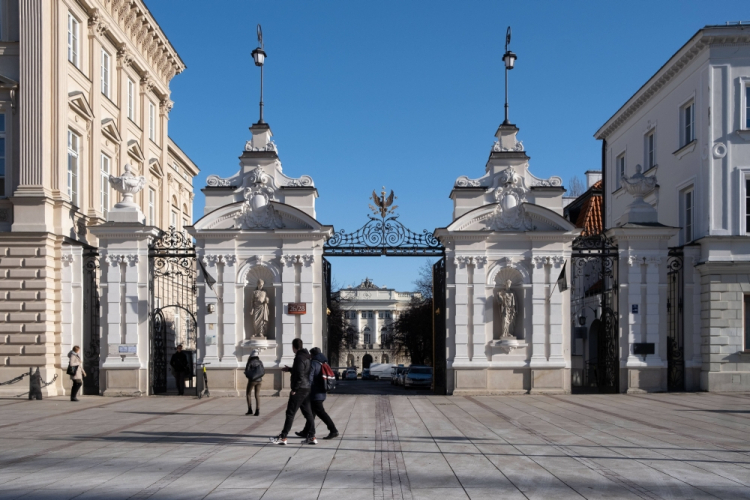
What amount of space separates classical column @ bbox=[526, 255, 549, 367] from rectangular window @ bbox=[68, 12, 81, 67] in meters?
16.3

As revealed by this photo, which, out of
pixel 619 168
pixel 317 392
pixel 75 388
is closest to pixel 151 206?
pixel 75 388

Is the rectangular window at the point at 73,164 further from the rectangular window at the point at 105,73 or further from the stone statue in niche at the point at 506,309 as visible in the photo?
the stone statue in niche at the point at 506,309

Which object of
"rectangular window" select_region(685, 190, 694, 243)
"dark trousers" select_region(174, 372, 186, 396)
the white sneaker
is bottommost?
"dark trousers" select_region(174, 372, 186, 396)

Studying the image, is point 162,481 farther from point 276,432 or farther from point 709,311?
point 709,311

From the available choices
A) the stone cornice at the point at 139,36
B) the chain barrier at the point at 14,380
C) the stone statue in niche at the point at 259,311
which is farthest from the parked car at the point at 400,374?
the chain barrier at the point at 14,380

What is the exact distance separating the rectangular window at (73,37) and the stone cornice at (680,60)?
65.7 feet

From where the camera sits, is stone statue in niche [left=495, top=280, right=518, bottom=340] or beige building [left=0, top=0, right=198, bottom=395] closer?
beige building [left=0, top=0, right=198, bottom=395]

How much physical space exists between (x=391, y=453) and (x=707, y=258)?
15.8 metres

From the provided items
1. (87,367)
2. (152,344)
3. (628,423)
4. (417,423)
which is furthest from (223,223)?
(628,423)

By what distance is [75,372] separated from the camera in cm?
2356

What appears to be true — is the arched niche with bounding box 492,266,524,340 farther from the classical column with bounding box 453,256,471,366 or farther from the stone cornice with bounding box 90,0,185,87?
the stone cornice with bounding box 90,0,185,87

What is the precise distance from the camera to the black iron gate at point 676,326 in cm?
2556

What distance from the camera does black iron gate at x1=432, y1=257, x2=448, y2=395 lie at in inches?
1001

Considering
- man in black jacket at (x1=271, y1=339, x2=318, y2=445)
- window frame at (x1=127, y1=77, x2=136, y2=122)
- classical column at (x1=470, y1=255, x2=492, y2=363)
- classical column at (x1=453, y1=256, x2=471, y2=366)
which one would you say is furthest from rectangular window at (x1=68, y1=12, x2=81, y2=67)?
man in black jacket at (x1=271, y1=339, x2=318, y2=445)
